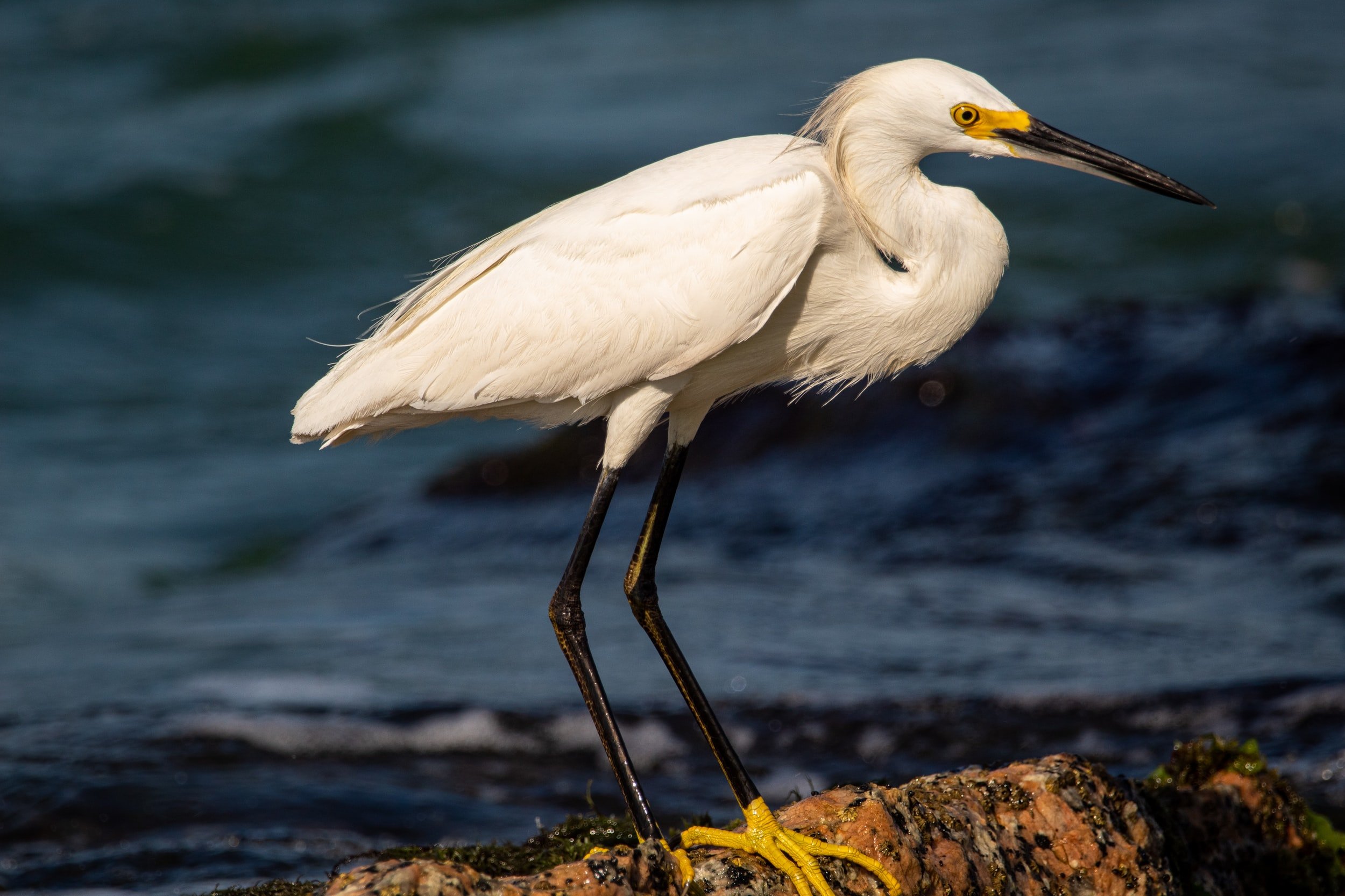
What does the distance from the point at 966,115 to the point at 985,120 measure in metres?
0.07

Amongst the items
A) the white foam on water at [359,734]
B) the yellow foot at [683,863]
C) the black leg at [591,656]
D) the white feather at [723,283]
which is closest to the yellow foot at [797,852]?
the yellow foot at [683,863]

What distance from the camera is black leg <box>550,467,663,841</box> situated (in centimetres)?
445

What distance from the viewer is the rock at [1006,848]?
11.8 feet

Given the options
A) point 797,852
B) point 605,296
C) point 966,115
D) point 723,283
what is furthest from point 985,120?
point 797,852

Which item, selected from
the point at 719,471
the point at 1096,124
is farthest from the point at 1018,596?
the point at 1096,124

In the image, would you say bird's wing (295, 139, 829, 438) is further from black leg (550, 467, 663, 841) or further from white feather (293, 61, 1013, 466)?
black leg (550, 467, 663, 841)

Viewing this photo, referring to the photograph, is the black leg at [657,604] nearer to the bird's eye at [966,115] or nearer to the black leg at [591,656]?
the black leg at [591,656]

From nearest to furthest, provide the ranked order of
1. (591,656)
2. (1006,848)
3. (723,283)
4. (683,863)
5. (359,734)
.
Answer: (683,863)
(1006,848)
(723,283)
(591,656)
(359,734)

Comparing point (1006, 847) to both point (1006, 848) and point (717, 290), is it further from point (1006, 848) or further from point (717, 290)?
point (717, 290)

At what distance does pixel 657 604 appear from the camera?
16.4 feet

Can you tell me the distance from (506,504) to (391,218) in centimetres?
1037

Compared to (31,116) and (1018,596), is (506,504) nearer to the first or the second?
(1018,596)

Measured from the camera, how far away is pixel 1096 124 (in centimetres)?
1970

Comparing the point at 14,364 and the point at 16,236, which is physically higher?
the point at 16,236
